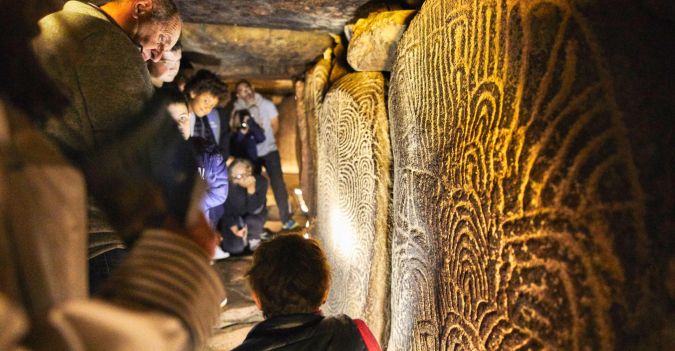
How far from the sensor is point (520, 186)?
1096mm

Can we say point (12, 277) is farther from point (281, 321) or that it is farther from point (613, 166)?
point (613, 166)

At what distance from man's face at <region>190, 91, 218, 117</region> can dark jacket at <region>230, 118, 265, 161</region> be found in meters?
0.84

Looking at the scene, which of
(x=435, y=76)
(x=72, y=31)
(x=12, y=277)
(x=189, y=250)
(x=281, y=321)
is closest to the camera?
(x=12, y=277)

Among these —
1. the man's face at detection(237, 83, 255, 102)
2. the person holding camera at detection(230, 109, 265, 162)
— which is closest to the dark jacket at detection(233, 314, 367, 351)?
the person holding camera at detection(230, 109, 265, 162)

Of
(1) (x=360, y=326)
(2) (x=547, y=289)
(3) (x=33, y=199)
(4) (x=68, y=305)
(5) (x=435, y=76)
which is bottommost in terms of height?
(1) (x=360, y=326)

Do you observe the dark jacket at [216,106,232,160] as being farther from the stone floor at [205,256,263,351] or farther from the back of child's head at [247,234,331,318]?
the back of child's head at [247,234,331,318]

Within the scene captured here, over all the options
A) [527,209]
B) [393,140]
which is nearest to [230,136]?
[393,140]

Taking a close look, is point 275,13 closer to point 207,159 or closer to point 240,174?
point 207,159

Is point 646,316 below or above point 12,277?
below

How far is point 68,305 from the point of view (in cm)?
67

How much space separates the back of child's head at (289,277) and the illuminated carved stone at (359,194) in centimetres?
75

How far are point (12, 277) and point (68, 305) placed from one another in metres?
0.09

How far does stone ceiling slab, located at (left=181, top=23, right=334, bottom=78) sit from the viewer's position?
2947 mm

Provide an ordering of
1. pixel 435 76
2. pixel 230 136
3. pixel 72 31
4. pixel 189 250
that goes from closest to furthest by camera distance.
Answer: pixel 189 250, pixel 72 31, pixel 435 76, pixel 230 136
